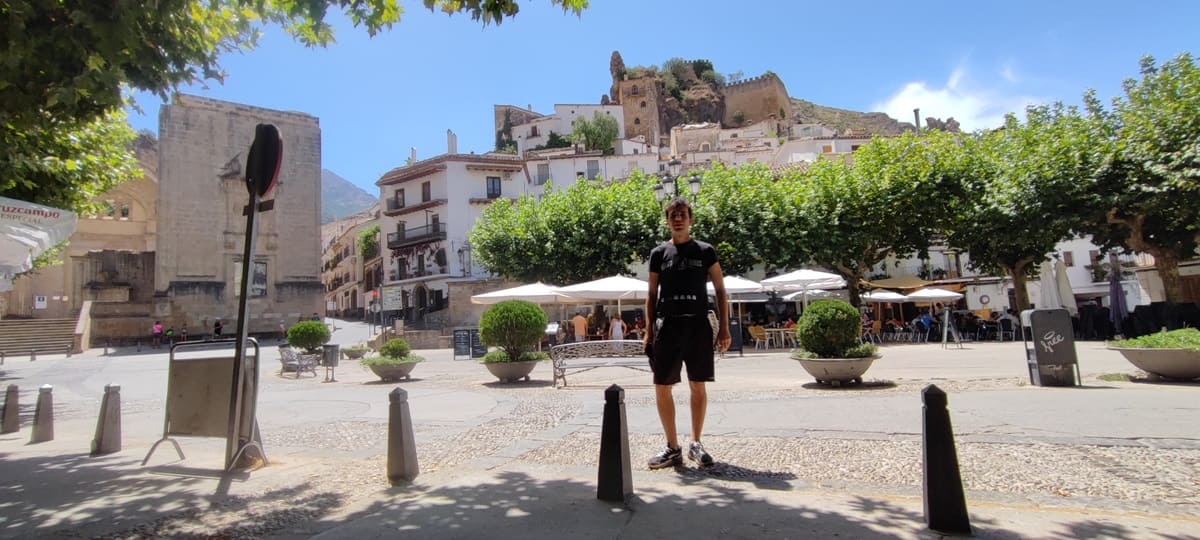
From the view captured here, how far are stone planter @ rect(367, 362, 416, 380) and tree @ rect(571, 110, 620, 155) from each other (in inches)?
1957

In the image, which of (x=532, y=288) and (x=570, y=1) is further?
(x=532, y=288)

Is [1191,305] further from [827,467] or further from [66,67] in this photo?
[66,67]

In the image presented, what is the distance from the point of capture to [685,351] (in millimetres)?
4152

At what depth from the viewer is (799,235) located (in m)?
23.6

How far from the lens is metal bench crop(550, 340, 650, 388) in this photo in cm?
984

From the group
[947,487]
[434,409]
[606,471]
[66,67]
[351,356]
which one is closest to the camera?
[947,487]

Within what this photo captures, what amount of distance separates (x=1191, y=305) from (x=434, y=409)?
68.6 ft

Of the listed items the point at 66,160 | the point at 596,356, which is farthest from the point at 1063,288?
the point at 66,160

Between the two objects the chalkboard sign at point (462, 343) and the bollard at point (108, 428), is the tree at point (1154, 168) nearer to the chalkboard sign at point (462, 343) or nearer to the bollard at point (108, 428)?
the chalkboard sign at point (462, 343)

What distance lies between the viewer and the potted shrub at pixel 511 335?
34.0ft

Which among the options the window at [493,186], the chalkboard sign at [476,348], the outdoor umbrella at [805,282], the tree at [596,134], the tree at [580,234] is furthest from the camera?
the tree at [596,134]

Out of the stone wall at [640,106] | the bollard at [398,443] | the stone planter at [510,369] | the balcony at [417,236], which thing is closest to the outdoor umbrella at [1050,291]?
the stone planter at [510,369]

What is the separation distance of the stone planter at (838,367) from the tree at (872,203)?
15.9 metres

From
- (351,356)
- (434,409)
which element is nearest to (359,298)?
(351,356)
